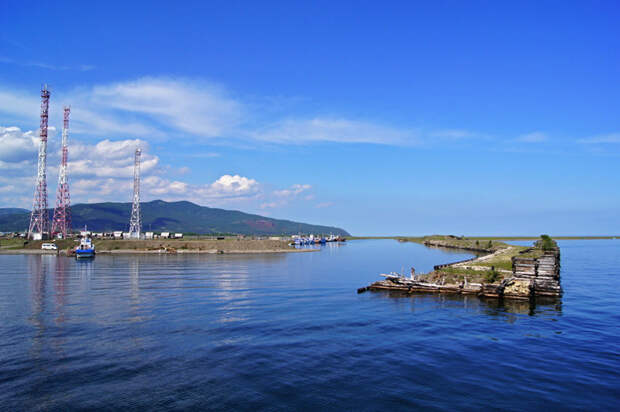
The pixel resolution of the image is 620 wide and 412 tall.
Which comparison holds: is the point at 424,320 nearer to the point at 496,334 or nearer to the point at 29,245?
the point at 496,334

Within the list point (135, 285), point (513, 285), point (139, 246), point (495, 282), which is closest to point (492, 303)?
point (513, 285)

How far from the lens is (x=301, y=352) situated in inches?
1107

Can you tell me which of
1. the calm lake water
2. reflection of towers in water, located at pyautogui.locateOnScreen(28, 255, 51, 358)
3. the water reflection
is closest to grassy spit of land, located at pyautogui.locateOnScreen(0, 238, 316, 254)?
reflection of towers in water, located at pyautogui.locateOnScreen(28, 255, 51, 358)

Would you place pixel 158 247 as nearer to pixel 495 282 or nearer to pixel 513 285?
pixel 495 282

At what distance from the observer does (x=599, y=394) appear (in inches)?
870

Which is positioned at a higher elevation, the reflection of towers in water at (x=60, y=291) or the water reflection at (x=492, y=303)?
the reflection of towers in water at (x=60, y=291)

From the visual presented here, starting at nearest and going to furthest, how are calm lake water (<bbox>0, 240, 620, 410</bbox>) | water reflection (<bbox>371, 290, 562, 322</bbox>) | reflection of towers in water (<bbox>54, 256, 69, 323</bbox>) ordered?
calm lake water (<bbox>0, 240, 620, 410</bbox>) → reflection of towers in water (<bbox>54, 256, 69, 323</bbox>) → water reflection (<bbox>371, 290, 562, 322</bbox>)

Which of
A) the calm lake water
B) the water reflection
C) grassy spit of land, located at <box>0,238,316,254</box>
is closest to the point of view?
the calm lake water

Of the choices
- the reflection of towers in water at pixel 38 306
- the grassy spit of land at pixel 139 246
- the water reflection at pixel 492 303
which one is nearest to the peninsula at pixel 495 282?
the water reflection at pixel 492 303

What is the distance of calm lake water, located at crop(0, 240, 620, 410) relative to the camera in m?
21.0

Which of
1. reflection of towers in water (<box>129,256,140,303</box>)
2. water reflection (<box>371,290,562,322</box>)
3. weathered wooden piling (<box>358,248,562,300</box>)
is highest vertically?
weathered wooden piling (<box>358,248,562,300</box>)

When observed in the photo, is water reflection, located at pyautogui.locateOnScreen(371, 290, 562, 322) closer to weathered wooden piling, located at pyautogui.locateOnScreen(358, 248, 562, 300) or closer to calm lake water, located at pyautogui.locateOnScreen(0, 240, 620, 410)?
calm lake water, located at pyautogui.locateOnScreen(0, 240, 620, 410)

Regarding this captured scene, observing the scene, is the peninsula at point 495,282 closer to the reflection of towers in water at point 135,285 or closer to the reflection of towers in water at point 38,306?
the reflection of towers in water at point 135,285

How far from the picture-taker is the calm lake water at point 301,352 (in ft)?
68.7
